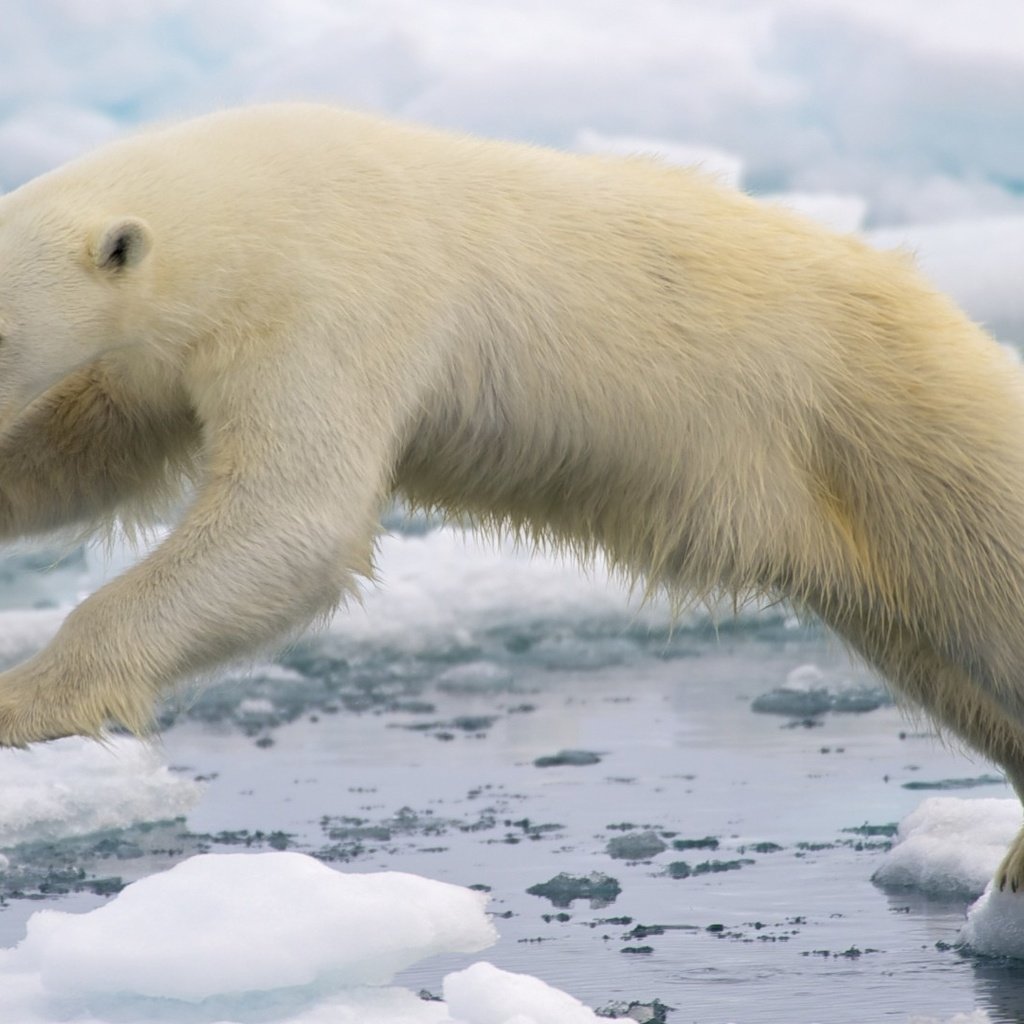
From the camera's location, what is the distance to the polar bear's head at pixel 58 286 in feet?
9.38

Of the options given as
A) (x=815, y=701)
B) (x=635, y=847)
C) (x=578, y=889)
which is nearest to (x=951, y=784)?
(x=635, y=847)

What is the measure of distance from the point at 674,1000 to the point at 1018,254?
9.60 m

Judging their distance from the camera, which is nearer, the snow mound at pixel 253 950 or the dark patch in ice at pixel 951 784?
the snow mound at pixel 253 950

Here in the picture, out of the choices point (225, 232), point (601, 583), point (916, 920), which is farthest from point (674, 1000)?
point (601, 583)

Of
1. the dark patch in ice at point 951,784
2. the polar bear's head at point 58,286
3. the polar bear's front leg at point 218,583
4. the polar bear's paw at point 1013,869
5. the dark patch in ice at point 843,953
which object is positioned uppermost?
the polar bear's head at point 58,286

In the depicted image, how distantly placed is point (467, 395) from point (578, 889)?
4.11ft

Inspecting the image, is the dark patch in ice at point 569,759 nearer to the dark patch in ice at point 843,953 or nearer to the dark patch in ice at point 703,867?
the dark patch in ice at point 703,867

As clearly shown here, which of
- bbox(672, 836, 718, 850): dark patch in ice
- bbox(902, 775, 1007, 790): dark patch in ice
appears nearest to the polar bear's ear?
bbox(672, 836, 718, 850): dark patch in ice

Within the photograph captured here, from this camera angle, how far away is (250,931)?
2900mm

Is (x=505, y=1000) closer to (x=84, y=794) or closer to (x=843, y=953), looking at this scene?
(x=843, y=953)

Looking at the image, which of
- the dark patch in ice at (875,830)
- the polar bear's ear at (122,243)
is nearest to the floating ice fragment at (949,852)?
the dark patch in ice at (875,830)

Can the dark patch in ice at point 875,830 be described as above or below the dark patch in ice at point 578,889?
below

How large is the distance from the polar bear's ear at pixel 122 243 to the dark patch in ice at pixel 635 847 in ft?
6.34

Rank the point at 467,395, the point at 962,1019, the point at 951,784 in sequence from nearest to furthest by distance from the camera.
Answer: the point at 962,1019 < the point at 467,395 < the point at 951,784
